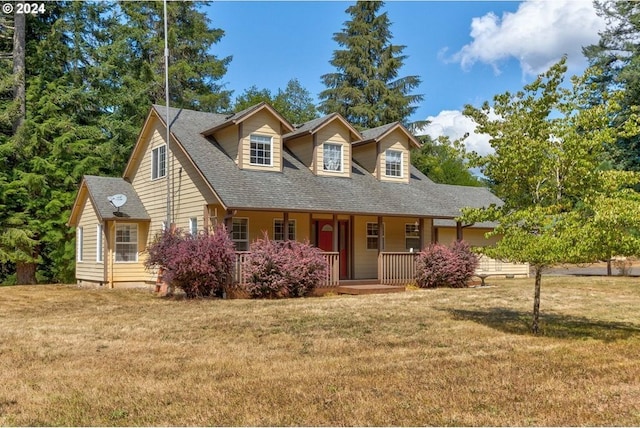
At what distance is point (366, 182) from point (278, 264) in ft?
21.4

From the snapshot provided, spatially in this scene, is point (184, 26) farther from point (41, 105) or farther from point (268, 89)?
point (41, 105)

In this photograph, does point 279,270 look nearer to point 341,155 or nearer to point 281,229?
point 281,229

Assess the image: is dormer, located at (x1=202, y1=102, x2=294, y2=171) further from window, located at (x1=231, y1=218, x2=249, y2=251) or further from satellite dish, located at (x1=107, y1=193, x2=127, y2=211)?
satellite dish, located at (x1=107, y1=193, x2=127, y2=211)

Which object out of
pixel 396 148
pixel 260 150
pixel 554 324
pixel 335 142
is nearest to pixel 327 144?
pixel 335 142

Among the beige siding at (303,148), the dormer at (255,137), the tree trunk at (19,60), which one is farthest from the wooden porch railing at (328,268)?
the tree trunk at (19,60)

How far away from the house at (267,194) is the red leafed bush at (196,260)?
1.11m

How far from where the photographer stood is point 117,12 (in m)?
31.9

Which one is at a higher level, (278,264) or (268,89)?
(268,89)

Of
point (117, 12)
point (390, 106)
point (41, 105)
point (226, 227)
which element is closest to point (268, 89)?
point (390, 106)

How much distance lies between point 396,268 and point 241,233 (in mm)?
5338

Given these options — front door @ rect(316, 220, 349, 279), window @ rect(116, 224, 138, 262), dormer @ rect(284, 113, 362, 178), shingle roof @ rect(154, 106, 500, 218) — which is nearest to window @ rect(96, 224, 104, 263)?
window @ rect(116, 224, 138, 262)

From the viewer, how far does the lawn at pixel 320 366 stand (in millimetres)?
5371

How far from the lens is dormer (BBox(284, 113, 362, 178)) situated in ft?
69.8

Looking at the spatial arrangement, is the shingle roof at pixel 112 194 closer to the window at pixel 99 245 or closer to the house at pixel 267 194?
the house at pixel 267 194
